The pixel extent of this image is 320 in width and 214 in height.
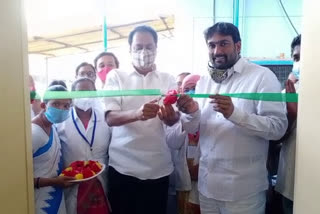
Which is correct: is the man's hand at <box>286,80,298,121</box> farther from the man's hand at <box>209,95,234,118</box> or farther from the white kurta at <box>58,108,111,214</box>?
the white kurta at <box>58,108,111,214</box>

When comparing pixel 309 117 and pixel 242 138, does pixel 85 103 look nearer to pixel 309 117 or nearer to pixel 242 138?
pixel 242 138

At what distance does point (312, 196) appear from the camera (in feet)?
2.64

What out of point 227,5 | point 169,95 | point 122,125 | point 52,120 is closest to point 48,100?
point 52,120

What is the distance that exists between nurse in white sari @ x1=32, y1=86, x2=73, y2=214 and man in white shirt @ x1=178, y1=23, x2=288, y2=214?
0.53 m

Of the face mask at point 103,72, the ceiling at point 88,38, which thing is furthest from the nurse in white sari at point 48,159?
the ceiling at point 88,38

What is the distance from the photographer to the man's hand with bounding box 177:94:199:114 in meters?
1.16

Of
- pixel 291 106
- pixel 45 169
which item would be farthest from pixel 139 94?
pixel 291 106

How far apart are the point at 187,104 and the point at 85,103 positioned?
1.68ft

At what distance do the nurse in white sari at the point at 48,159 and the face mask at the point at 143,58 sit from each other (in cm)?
33

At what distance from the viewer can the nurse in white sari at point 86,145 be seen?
1.28 metres

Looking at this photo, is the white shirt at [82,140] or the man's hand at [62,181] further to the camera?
the white shirt at [82,140]

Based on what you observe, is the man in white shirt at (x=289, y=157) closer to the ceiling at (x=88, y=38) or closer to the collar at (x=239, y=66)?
the collar at (x=239, y=66)

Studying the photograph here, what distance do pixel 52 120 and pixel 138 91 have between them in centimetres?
38

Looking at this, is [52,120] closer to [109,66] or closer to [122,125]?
[122,125]
